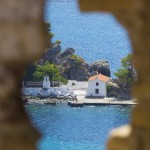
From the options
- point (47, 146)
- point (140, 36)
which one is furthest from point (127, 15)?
point (47, 146)

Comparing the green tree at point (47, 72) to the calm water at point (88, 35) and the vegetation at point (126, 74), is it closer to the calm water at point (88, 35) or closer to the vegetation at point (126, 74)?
the vegetation at point (126, 74)

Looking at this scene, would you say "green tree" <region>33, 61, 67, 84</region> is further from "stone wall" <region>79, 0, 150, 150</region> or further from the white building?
"stone wall" <region>79, 0, 150, 150</region>

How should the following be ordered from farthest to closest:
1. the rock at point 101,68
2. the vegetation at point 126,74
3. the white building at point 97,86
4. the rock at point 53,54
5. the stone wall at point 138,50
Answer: the rock at point 101,68, the rock at point 53,54, the white building at point 97,86, the vegetation at point 126,74, the stone wall at point 138,50

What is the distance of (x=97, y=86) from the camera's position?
49156mm

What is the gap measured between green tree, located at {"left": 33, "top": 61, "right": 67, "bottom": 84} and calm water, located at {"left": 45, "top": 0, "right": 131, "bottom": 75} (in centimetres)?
1286

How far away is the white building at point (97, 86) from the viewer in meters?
48.2

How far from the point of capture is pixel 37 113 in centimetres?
4619

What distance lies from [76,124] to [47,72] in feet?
21.6

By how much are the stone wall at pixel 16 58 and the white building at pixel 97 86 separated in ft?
150

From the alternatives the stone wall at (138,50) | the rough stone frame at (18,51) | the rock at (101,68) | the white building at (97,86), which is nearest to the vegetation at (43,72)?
the white building at (97,86)

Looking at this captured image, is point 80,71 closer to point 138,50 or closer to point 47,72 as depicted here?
point 47,72

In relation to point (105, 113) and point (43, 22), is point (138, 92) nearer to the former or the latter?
point (43, 22)

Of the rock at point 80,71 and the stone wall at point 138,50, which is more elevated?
the rock at point 80,71

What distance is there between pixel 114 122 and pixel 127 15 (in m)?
40.6
